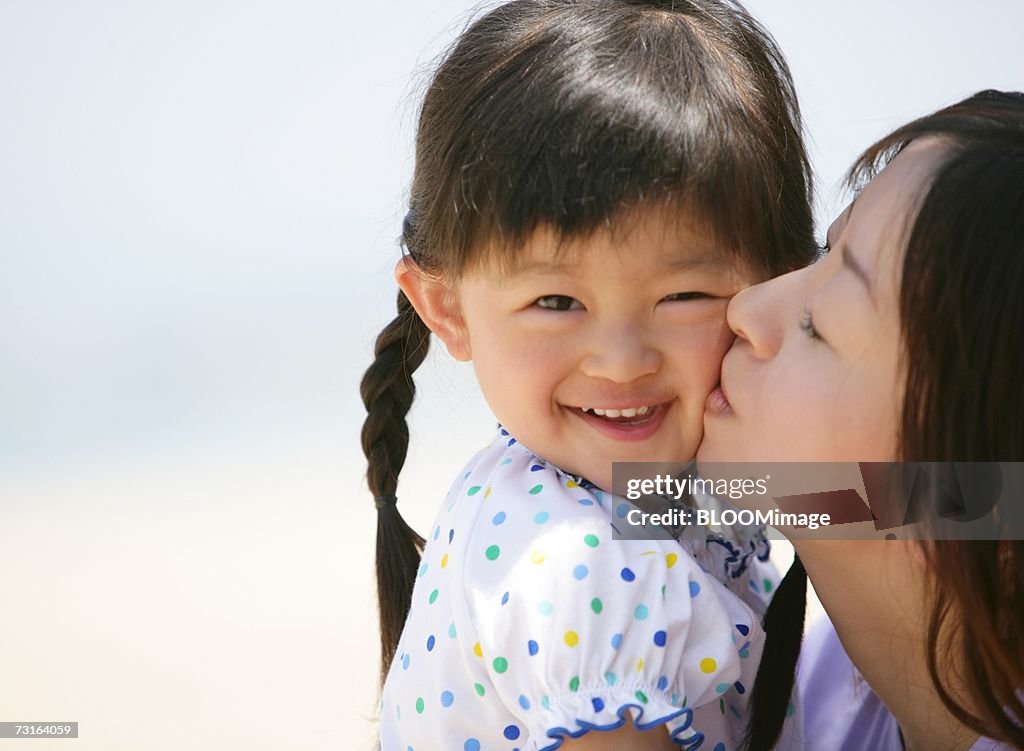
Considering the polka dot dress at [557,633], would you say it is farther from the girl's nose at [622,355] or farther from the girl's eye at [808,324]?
the girl's eye at [808,324]

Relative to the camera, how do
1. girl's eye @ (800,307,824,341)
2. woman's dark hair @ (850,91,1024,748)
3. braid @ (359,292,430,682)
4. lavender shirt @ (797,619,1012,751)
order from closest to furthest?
woman's dark hair @ (850,91,1024,748), girl's eye @ (800,307,824,341), lavender shirt @ (797,619,1012,751), braid @ (359,292,430,682)

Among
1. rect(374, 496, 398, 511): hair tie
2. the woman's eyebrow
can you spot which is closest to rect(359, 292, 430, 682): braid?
rect(374, 496, 398, 511): hair tie

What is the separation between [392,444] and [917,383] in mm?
753

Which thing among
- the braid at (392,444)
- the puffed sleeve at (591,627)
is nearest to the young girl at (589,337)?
the puffed sleeve at (591,627)

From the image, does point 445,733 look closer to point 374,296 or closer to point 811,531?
point 811,531

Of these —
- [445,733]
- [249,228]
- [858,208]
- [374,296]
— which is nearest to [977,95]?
[858,208]

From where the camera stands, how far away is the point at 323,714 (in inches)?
74.5

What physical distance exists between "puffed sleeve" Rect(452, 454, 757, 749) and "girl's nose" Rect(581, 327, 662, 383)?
0.44ft

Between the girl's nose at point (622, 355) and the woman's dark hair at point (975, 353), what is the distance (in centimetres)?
24

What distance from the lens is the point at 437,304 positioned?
1.34 meters

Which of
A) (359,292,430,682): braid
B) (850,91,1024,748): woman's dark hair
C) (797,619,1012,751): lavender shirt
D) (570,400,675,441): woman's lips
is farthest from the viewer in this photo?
(359,292,430,682): braid

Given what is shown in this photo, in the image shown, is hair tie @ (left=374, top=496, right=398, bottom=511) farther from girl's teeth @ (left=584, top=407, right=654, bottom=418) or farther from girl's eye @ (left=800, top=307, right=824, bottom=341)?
girl's eye @ (left=800, top=307, right=824, bottom=341)

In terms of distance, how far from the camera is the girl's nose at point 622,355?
1.11 meters

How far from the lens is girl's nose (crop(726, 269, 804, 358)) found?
3.59ft
